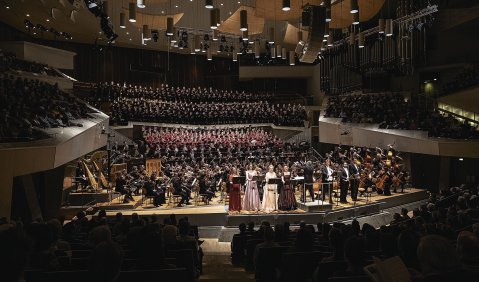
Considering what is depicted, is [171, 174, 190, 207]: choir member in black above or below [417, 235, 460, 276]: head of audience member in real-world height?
below

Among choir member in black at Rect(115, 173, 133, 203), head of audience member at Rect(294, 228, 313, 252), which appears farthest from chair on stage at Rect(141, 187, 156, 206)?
head of audience member at Rect(294, 228, 313, 252)

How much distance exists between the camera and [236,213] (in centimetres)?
1123

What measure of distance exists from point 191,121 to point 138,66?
228 inches

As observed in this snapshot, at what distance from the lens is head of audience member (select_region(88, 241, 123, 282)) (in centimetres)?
243

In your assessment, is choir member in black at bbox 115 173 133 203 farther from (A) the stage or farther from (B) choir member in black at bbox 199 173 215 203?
(B) choir member in black at bbox 199 173 215 203

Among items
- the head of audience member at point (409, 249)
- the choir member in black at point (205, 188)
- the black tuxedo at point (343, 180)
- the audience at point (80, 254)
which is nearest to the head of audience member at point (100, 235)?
the audience at point (80, 254)

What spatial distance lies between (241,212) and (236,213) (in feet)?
0.58

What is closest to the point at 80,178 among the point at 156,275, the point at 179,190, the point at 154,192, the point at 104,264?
the point at 154,192

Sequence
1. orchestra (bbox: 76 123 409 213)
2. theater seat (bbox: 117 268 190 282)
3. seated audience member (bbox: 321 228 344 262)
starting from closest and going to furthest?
theater seat (bbox: 117 268 190 282), seated audience member (bbox: 321 228 344 262), orchestra (bbox: 76 123 409 213)

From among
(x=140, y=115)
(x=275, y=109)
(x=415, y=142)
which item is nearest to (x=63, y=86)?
(x=140, y=115)

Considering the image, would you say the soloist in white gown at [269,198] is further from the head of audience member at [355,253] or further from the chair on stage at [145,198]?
the head of audience member at [355,253]

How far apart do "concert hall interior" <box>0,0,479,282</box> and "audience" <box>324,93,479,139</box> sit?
0.26 feet

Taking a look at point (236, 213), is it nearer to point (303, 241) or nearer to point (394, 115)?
point (303, 241)

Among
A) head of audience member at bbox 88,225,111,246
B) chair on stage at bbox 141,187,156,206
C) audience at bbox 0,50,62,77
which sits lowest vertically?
chair on stage at bbox 141,187,156,206
